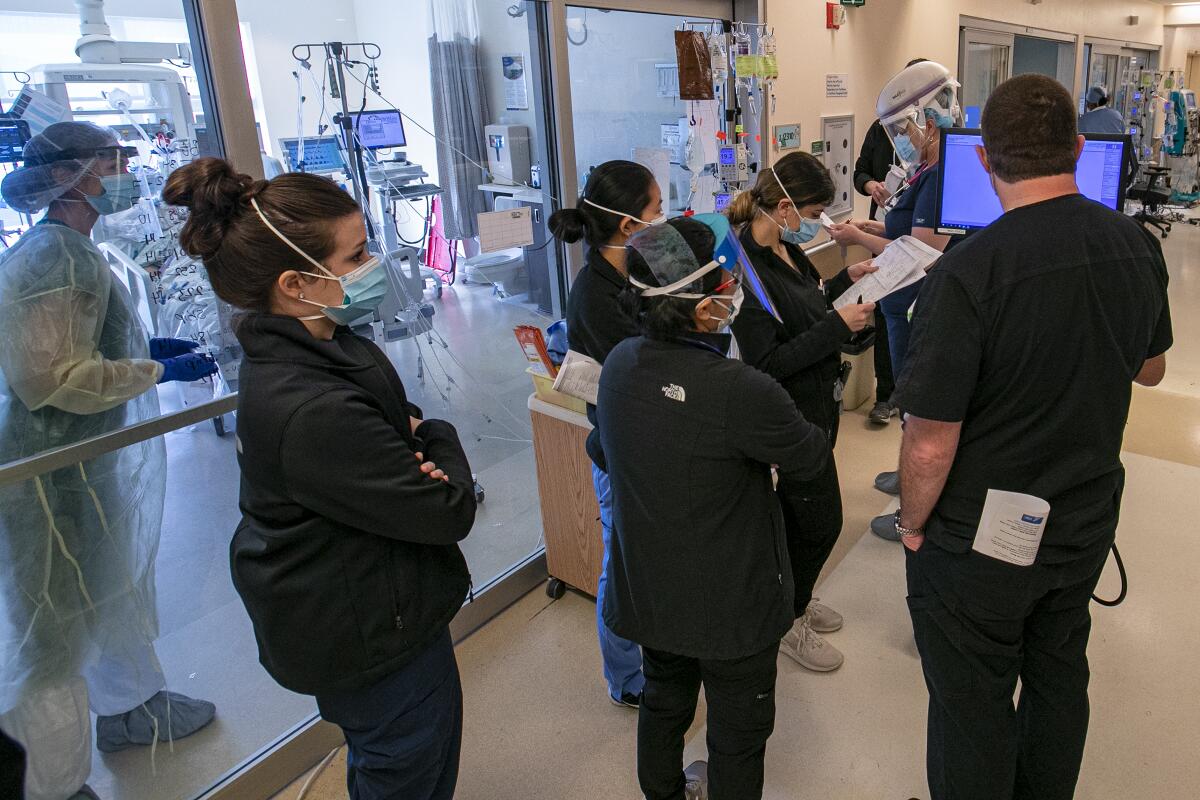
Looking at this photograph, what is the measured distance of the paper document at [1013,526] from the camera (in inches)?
51.5

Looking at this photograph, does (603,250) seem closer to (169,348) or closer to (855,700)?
(169,348)

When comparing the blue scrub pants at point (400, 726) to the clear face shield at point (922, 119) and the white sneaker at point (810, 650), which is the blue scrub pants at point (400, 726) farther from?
the clear face shield at point (922, 119)

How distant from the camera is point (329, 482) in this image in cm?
110

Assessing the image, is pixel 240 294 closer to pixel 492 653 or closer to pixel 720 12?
pixel 492 653

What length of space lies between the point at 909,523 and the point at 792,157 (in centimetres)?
111

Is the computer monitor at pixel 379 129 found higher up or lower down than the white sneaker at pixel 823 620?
higher up

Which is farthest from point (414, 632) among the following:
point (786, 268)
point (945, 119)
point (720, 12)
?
point (720, 12)

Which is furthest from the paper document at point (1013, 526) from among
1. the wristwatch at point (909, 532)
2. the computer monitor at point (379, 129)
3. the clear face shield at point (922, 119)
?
the computer monitor at point (379, 129)

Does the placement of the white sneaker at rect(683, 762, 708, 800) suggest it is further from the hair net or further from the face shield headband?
the hair net

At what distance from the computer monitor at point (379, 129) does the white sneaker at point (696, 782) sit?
194 cm

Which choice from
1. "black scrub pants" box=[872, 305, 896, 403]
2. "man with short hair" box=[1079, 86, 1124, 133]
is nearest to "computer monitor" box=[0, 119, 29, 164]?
"black scrub pants" box=[872, 305, 896, 403]

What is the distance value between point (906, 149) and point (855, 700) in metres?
1.87

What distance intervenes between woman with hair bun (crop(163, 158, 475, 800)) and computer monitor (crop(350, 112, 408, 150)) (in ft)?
3.74

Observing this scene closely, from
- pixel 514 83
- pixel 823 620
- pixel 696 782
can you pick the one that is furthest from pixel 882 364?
pixel 696 782
